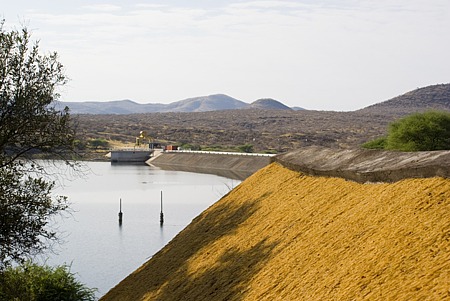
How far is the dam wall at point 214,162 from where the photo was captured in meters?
128

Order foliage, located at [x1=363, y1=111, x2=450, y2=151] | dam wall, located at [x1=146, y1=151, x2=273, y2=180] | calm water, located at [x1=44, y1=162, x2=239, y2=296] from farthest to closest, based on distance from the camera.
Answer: dam wall, located at [x1=146, y1=151, x2=273, y2=180] < foliage, located at [x1=363, y1=111, x2=450, y2=151] < calm water, located at [x1=44, y1=162, x2=239, y2=296]

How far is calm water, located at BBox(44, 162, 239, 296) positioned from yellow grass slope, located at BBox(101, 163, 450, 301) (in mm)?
14446

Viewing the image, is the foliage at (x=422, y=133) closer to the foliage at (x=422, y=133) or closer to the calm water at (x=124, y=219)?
the foliage at (x=422, y=133)

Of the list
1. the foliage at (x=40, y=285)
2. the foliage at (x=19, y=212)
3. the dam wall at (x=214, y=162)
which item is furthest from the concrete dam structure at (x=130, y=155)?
the foliage at (x=19, y=212)

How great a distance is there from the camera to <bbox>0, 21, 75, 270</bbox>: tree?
25609 mm

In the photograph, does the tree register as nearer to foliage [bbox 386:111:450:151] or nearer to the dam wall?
foliage [bbox 386:111:450:151]

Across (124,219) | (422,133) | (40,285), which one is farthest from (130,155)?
(40,285)

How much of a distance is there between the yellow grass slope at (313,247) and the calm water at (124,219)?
47.4 feet

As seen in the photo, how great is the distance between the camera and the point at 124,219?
66.9 meters

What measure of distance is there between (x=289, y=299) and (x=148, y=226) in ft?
165

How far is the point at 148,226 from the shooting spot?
6350 centimetres

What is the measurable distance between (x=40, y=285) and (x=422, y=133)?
33.1m

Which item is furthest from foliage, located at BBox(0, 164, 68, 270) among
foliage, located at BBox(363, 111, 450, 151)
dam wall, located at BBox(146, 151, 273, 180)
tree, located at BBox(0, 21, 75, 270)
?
dam wall, located at BBox(146, 151, 273, 180)

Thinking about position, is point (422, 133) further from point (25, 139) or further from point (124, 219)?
point (25, 139)
